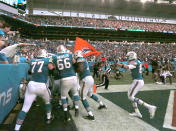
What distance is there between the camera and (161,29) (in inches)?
1956

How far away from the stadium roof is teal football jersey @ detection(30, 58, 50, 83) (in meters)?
40.3

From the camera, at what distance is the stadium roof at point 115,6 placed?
132 ft

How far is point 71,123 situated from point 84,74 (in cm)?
153

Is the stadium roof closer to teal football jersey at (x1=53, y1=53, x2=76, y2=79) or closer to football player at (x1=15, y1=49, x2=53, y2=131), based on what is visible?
teal football jersey at (x1=53, y1=53, x2=76, y2=79)

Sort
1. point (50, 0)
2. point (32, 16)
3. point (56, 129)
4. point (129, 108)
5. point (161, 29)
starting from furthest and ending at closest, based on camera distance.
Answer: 1. point (161, 29)
2. point (32, 16)
3. point (50, 0)
4. point (129, 108)
5. point (56, 129)

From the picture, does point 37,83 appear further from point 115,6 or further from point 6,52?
point 115,6

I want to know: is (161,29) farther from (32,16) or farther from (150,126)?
(150,126)

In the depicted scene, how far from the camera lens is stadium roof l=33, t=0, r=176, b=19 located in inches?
1588

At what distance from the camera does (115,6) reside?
44.1 metres

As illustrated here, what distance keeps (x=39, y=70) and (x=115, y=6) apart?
4561 cm

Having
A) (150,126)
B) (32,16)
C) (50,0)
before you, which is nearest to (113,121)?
(150,126)

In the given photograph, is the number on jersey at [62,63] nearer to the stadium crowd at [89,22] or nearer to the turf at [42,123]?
the turf at [42,123]

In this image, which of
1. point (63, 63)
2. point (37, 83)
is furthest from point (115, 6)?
point (37, 83)

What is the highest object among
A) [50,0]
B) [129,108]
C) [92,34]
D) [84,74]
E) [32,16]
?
[50,0]
